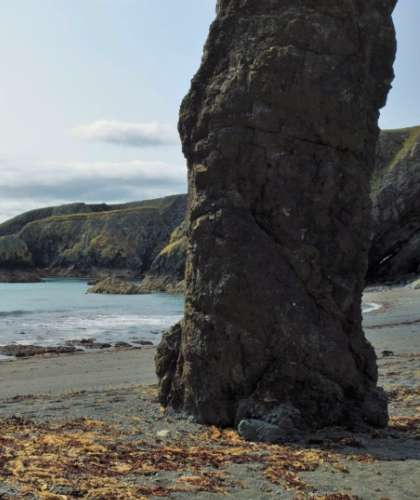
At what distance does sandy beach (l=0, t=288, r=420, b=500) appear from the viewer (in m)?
6.83

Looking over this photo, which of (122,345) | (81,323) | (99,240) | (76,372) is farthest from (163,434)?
(99,240)

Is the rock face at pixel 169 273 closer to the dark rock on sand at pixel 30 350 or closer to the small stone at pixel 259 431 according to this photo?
the dark rock on sand at pixel 30 350

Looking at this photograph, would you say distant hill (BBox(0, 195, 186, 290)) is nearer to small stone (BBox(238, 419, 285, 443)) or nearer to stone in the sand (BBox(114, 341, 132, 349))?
stone in the sand (BBox(114, 341, 132, 349))

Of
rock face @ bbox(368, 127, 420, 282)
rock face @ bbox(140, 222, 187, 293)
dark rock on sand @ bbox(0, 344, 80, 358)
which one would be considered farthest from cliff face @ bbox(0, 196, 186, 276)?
dark rock on sand @ bbox(0, 344, 80, 358)

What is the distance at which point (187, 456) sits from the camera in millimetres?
8453

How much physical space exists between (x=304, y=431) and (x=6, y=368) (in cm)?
1742

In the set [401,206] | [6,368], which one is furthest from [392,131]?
[6,368]

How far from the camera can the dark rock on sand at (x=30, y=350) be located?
2966cm

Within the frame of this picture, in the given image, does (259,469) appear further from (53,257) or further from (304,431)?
(53,257)

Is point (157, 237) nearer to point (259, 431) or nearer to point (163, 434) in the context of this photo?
point (163, 434)

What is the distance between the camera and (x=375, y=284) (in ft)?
268

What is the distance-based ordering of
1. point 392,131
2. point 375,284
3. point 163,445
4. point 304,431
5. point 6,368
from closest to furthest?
point 163,445 → point 304,431 → point 6,368 → point 375,284 → point 392,131

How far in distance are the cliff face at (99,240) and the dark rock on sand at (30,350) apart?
129937mm

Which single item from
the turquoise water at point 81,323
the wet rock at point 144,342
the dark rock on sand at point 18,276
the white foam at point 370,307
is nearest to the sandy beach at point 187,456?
the wet rock at point 144,342
